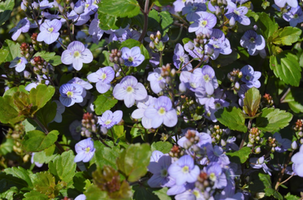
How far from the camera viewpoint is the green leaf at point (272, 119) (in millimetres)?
2006

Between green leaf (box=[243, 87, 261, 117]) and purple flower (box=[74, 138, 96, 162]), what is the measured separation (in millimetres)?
1008

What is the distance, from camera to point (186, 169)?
1487 mm

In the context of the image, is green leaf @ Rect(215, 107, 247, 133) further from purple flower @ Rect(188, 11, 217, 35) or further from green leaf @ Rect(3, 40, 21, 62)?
green leaf @ Rect(3, 40, 21, 62)

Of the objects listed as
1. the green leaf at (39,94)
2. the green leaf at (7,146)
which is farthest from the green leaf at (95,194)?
the green leaf at (7,146)

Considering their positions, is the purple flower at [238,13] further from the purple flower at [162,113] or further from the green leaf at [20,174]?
the green leaf at [20,174]

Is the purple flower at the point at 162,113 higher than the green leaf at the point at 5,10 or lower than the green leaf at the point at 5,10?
lower

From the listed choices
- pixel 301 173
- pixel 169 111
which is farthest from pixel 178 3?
pixel 301 173

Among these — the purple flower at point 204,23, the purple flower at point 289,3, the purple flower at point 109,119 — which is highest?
the purple flower at point 289,3

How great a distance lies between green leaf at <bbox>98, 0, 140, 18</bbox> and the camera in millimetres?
2045

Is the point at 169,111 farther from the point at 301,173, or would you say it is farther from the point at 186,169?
the point at 301,173

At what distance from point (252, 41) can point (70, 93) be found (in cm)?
141

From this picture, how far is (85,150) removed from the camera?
195 cm

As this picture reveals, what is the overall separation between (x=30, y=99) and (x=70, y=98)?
0.89 feet

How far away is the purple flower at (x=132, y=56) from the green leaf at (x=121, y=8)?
0.22 metres
